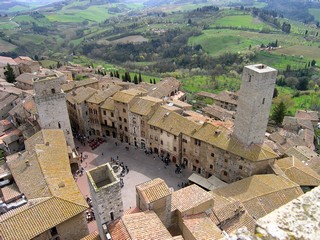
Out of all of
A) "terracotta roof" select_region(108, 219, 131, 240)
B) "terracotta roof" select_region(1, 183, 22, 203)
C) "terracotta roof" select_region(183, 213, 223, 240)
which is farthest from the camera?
"terracotta roof" select_region(1, 183, 22, 203)

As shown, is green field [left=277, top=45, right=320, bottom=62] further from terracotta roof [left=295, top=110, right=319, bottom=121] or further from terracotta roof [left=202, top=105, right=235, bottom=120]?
terracotta roof [left=202, top=105, right=235, bottom=120]

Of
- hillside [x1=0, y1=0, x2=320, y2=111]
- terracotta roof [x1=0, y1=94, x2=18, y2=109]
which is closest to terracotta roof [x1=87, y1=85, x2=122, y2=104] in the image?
terracotta roof [x1=0, y1=94, x2=18, y2=109]

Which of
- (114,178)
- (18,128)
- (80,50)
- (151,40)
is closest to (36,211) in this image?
(114,178)

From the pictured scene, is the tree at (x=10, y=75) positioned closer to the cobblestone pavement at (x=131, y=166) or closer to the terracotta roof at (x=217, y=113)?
the cobblestone pavement at (x=131, y=166)

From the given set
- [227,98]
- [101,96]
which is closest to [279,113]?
[227,98]

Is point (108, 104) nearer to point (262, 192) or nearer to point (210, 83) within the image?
point (262, 192)

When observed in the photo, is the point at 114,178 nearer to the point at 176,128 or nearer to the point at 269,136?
the point at 176,128
